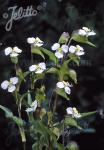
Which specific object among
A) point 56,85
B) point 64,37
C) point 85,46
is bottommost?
point 85,46

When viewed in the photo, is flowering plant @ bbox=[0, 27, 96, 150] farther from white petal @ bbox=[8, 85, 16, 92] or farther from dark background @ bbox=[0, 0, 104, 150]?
dark background @ bbox=[0, 0, 104, 150]

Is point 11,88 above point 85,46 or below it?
above

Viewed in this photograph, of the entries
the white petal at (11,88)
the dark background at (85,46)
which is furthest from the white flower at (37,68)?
the dark background at (85,46)

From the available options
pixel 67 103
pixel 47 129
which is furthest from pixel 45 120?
pixel 67 103

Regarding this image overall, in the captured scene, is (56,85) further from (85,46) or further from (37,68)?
(85,46)

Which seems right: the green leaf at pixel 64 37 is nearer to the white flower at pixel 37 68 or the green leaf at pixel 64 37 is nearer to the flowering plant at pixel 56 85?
the flowering plant at pixel 56 85

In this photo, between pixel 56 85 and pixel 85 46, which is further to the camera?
pixel 85 46

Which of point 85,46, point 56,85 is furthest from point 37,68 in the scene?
point 85,46

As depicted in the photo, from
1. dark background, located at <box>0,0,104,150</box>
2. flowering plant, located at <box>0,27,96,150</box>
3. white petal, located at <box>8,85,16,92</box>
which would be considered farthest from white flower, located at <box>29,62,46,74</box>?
dark background, located at <box>0,0,104,150</box>

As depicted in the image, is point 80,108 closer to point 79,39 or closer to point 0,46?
point 0,46
